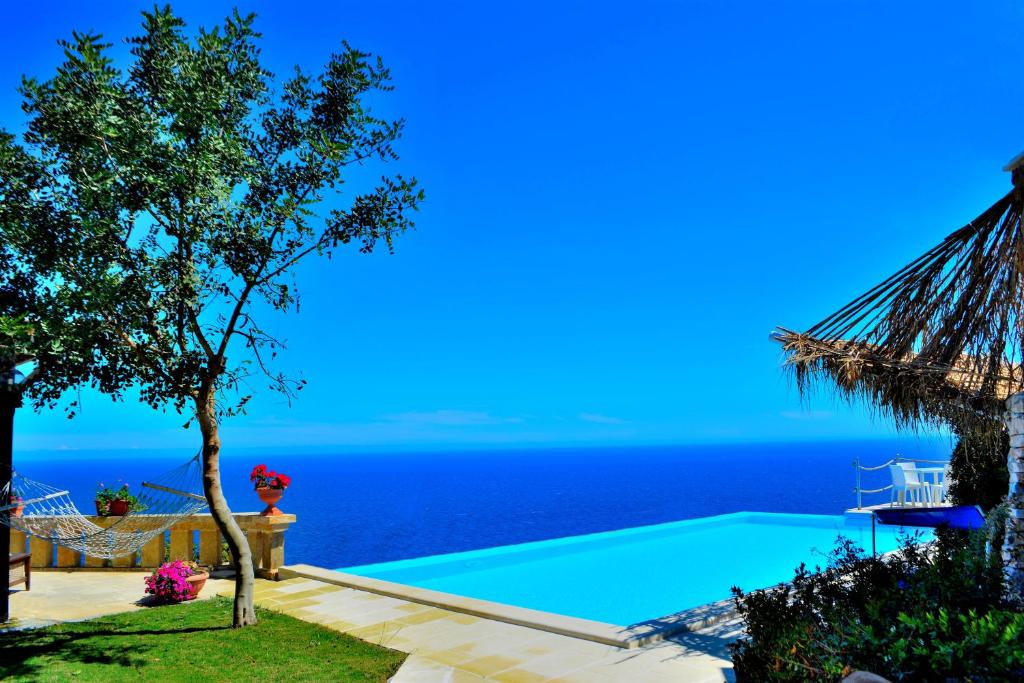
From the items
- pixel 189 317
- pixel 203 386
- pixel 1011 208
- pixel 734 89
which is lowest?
pixel 203 386

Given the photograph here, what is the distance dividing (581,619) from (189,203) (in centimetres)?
505

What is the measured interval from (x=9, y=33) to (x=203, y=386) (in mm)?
7322

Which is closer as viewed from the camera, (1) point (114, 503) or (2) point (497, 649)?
(2) point (497, 649)

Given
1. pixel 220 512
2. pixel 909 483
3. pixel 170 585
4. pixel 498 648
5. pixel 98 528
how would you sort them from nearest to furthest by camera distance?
pixel 498 648, pixel 220 512, pixel 98 528, pixel 170 585, pixel 909 483

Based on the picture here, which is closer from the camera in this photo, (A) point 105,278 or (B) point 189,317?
(A) point 105,278

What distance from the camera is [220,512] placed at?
660cm

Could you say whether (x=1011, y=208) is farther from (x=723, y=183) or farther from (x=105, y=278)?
(x=723, y=183)

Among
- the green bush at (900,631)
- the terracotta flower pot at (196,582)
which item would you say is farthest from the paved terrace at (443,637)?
the green bush at (900,631)

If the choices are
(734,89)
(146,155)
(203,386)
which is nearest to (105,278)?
(146,155)

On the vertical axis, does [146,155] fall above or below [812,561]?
above

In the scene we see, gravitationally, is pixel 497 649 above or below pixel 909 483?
below

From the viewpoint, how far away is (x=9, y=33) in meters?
9.83

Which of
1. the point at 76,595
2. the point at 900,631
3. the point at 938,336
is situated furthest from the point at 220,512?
the point at 938,336

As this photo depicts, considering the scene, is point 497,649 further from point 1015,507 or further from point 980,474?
point 980,474
